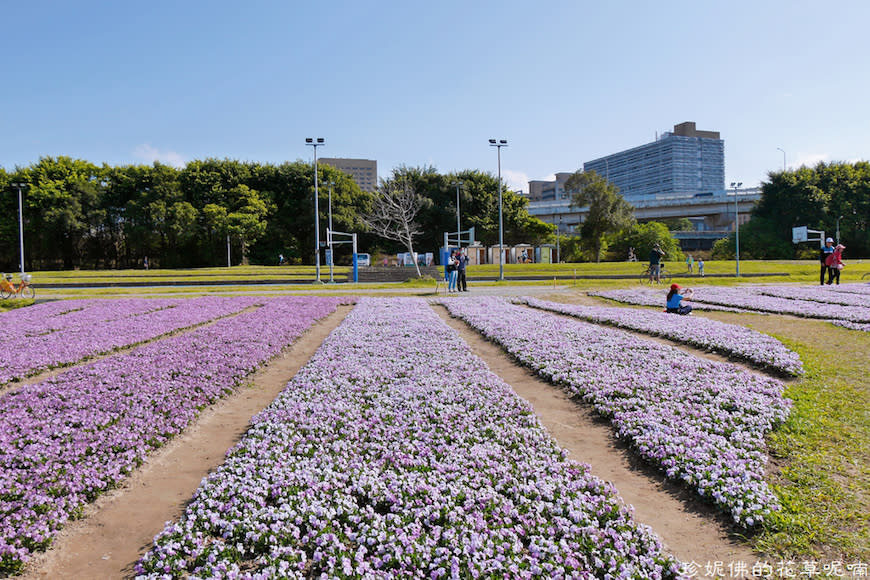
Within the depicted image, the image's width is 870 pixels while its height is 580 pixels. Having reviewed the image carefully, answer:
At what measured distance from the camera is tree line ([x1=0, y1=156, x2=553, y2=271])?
67250mm

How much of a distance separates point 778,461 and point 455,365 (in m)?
5.08

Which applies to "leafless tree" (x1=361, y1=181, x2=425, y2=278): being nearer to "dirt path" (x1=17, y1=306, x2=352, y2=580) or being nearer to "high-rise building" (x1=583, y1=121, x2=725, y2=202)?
"dirt path" (x1=17, y1=306, x2=352, y2=580)

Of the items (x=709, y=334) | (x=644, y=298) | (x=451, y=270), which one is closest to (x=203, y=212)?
(x=451, y=270)

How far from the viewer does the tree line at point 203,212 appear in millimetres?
67250

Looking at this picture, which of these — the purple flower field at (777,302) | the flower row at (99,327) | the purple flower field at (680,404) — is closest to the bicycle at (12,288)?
the flower row at (99,327)

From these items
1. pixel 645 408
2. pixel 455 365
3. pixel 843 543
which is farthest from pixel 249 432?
pixel 843 543

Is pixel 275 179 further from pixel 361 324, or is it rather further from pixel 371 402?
pixel 371 402

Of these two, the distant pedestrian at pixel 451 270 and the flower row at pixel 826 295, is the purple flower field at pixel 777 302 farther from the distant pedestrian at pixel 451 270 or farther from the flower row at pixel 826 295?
the distant pedestrian at pixel 451 270

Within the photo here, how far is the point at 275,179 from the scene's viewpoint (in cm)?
7406

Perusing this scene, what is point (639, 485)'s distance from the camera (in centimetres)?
484

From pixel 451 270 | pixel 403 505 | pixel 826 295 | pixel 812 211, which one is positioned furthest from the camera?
pixel 812 211

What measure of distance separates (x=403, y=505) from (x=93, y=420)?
170 inches

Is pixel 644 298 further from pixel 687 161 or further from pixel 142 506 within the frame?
pixel 687 161

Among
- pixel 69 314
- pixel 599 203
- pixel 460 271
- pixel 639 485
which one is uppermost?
pixel 599 203
